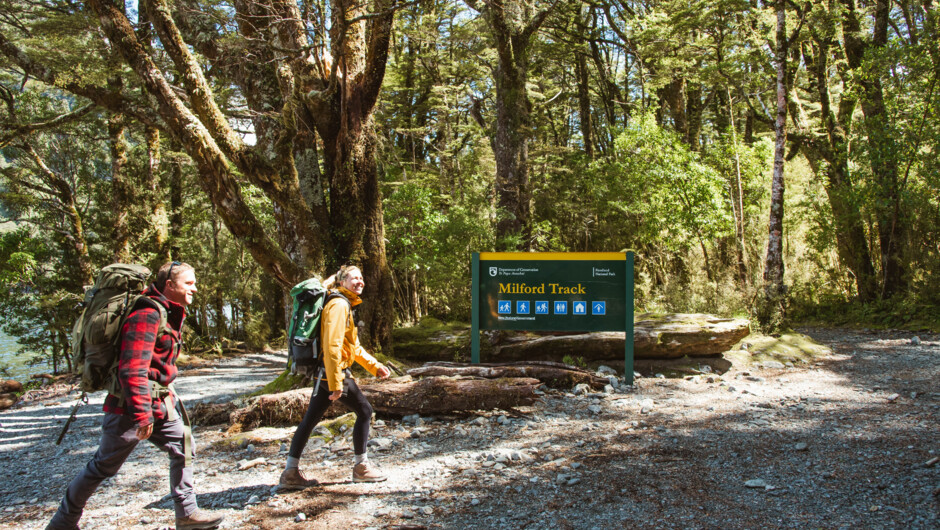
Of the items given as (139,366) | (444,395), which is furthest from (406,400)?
(139,366)

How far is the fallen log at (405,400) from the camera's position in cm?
671

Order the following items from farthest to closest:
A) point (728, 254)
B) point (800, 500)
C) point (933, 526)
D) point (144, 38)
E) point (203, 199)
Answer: point (203, 199) < point (728, 254) < point (144, 38) < point (800, 500) < point (933, 526)

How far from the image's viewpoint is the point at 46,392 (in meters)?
11.4

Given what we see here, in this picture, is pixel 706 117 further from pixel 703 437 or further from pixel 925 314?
pixel 703 437

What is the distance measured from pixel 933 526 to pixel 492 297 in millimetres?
6119

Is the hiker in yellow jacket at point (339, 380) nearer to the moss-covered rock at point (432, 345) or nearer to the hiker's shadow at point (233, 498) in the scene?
the hiker's shadow at point (233, 498)

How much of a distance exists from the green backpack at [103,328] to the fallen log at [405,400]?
3311mm

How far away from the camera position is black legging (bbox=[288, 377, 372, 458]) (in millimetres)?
4590

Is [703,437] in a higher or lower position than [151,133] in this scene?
lower

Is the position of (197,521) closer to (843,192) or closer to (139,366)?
(139,366)

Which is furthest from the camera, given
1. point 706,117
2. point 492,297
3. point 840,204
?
point 706,117

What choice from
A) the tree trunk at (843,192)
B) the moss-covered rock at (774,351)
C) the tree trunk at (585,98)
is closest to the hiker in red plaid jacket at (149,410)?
the moss-covered rock at (774,351)

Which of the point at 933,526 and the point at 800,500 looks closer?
the point at 933,526

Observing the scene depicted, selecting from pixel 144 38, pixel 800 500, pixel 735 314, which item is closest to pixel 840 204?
pixel 735 314
